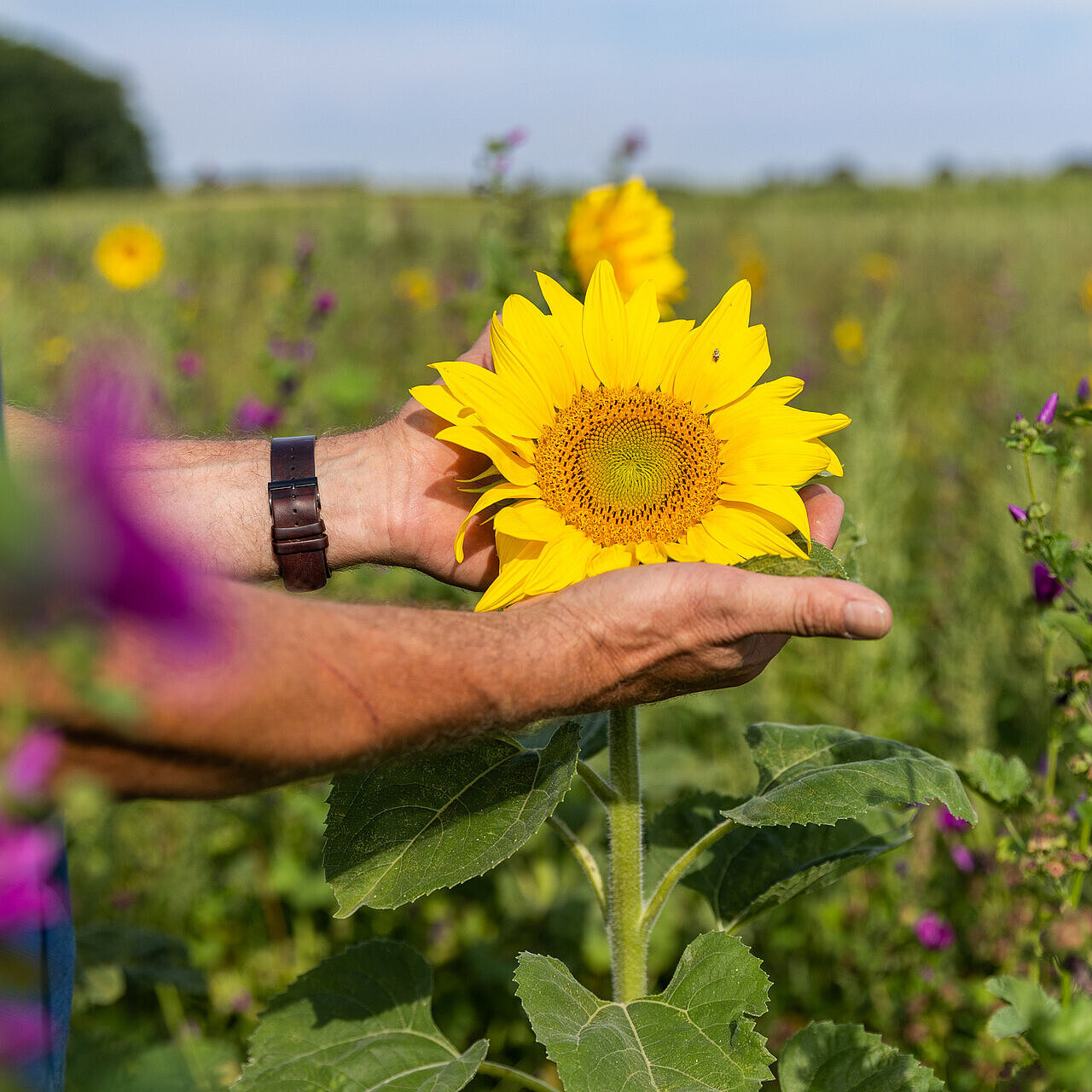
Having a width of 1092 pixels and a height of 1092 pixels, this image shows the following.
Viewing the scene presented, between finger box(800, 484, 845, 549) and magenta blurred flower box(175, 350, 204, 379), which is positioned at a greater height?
magenta blurred flower box(175, 350, 204, 379)

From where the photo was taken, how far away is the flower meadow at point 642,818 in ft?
4.23

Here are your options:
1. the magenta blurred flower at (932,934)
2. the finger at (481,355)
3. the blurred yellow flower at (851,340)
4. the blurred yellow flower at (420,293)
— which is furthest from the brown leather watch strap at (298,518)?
the blurred yellow flower at (851,340)

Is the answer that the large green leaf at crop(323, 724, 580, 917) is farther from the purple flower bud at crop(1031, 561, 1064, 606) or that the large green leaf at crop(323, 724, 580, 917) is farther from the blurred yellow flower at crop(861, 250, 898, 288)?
the blurred yellow flower at crop(861, 250, 898, 288)

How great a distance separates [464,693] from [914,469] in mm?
4595

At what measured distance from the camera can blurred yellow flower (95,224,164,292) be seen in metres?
5.82

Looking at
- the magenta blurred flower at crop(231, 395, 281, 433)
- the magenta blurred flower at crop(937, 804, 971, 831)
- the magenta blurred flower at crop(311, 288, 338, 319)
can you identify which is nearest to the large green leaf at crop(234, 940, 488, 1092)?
the magenta blurred flower at crop(937, 804, 971, 831)

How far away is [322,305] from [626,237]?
109 cm

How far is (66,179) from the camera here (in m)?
50.3

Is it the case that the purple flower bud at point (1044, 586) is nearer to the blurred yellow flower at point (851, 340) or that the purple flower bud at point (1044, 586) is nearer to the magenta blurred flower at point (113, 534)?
the magenta blurred flower at point (113, 534)

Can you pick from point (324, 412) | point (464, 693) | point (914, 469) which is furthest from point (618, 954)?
point (914, 469)

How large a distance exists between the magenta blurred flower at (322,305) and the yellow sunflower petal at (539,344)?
6.61 ft

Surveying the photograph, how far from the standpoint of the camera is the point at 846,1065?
4.83 feet

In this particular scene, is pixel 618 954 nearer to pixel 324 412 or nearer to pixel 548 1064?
pixel 548 1064

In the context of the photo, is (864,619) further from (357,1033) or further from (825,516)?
Result: (357,1033)
